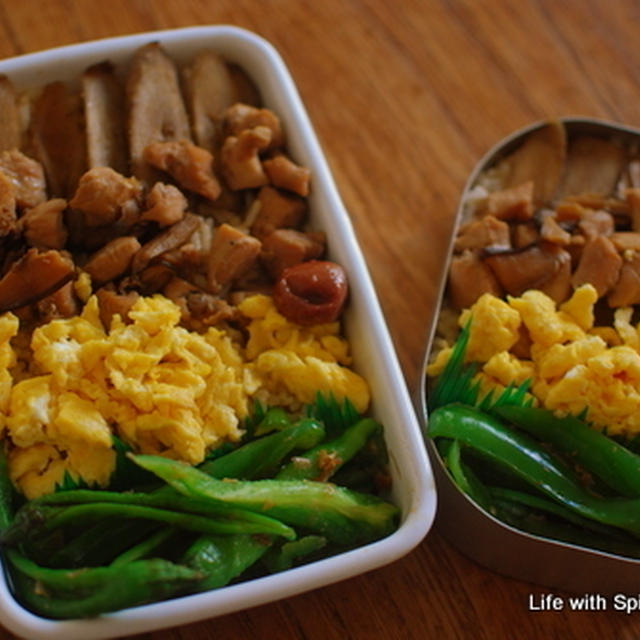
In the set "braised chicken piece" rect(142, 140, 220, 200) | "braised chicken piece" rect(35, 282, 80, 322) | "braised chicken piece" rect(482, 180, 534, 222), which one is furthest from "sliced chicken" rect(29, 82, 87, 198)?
"braised chicken piece" rect(482, 180, 534, 222)

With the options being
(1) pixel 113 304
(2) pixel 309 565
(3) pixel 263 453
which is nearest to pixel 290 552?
(2) pixel 309 565

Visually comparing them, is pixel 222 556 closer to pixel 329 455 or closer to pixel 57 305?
pixel 329 455

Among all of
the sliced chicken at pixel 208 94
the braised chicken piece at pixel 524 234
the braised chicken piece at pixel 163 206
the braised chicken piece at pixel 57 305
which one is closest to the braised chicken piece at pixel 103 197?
the braised chicken piece at pixel 163 206

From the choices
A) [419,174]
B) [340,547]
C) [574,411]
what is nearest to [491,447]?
[574,411]

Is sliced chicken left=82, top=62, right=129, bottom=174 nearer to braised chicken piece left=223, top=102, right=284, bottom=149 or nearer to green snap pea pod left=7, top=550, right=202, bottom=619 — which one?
braised chicken piece left=223, top=102, right=284, bottom=149

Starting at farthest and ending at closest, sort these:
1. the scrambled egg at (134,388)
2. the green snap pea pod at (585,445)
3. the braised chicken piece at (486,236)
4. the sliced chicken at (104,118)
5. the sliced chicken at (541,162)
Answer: the sliced chicken at (541,162), the braised chicken piece at (486,236), the sliced chicken at (104,118), the green snap pea pod at (585,445), the scrambled egg at (134,388)

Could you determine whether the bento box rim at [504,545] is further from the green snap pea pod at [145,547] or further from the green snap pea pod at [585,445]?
the green snap pea pod at [145,547]

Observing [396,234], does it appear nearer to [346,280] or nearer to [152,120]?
[346,280]
